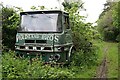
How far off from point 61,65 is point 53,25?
5.44 ft

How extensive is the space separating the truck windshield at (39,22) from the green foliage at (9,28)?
2.46m

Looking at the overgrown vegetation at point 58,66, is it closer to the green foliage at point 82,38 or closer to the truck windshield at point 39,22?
the green foliage at point 82,38

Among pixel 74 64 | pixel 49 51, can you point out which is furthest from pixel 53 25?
pixel 74 64

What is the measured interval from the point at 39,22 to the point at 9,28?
11.2ft

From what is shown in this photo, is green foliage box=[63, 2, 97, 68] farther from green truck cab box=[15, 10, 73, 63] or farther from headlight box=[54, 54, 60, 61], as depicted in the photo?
headlight box=[54, 54, 60, 61]

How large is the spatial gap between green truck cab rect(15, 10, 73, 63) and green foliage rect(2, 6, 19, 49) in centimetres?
262

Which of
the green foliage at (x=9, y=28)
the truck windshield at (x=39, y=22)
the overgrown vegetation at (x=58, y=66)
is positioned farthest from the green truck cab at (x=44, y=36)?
the green foliage at (x=9, y=28)

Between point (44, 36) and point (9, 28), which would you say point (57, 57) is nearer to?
point (44, 36)

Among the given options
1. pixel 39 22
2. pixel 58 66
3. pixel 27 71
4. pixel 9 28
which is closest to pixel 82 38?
pixel 9 28

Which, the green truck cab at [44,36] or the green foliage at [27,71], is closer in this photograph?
the green foliage at [27,71]

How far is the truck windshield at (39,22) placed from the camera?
1095 cm

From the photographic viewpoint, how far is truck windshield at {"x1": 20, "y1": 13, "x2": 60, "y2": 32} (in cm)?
1095

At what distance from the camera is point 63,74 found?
28.1 feet

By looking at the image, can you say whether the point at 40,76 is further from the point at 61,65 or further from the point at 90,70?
the point at 90,70
